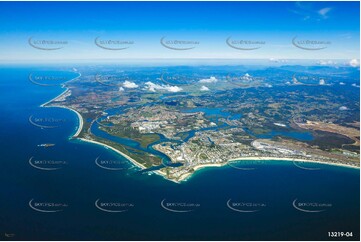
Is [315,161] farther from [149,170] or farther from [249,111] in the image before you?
[249,111]

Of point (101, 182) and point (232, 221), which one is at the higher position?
point (101, 182)

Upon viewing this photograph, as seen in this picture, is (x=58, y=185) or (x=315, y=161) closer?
(x=58, y=185)

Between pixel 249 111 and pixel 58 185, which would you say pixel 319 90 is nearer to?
pixel 249 111

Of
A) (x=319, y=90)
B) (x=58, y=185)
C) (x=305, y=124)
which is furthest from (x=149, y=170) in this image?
(x=319, y=90)

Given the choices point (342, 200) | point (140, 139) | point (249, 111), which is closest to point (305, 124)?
point (249, 111)

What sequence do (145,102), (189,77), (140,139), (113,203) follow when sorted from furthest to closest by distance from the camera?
(189,77)
(145,102)
(140,139)
(113,203)

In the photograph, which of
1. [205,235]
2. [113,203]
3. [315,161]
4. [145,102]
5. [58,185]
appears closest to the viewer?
[205,235]

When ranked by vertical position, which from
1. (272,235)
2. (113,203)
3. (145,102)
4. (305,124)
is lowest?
(272,235)
